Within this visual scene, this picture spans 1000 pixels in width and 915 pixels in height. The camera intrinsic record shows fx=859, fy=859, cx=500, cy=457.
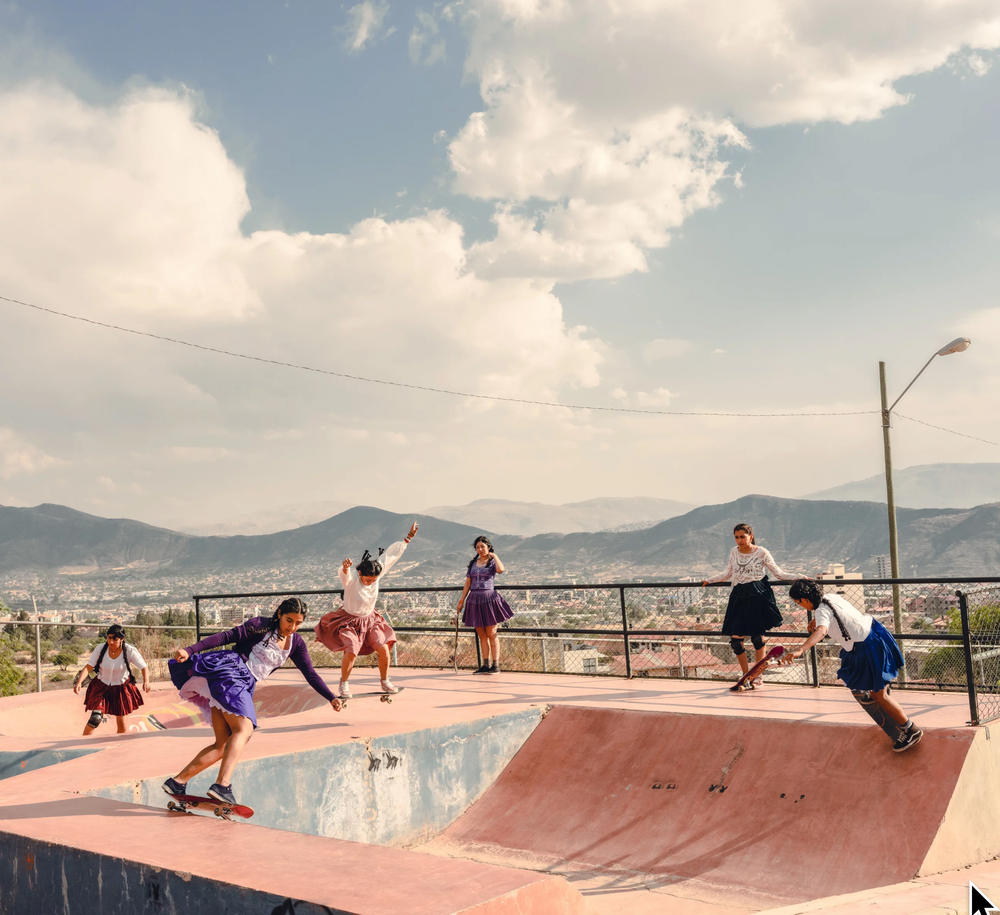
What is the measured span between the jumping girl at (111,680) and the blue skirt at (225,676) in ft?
14.6

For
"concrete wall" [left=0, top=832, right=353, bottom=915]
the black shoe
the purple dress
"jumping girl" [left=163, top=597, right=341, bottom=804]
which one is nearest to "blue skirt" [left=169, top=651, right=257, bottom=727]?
"jumping girl" [left=163, top=597, right=341, bottom=804]

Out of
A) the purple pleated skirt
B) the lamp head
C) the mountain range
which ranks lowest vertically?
the mountain range

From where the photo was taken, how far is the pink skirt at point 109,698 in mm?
9656

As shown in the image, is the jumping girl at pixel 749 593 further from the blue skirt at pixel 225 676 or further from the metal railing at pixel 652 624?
the blue skirt at pixel 225 676

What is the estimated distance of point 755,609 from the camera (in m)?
9.10

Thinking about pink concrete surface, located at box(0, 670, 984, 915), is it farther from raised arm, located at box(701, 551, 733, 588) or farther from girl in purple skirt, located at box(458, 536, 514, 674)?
raised arm, located at box(701, 551, 733, 588)

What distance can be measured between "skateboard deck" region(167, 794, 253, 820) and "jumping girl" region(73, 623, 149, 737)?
15.5 ft

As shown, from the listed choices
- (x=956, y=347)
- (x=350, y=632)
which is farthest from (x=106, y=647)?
(x=956, y=347)

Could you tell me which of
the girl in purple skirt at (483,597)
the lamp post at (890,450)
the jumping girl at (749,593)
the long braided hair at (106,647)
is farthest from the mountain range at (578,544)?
the jumping girl at (749,593)

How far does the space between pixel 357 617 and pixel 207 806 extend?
436cm

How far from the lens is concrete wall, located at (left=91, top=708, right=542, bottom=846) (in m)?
6.51

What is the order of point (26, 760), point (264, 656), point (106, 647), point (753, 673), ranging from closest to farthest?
point (264, 656) → point (26, 760) → point (753, 673) → point (106, 647)

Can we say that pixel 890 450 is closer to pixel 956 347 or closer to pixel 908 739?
pixel 956 347

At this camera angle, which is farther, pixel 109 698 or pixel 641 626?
pixel 641 626
